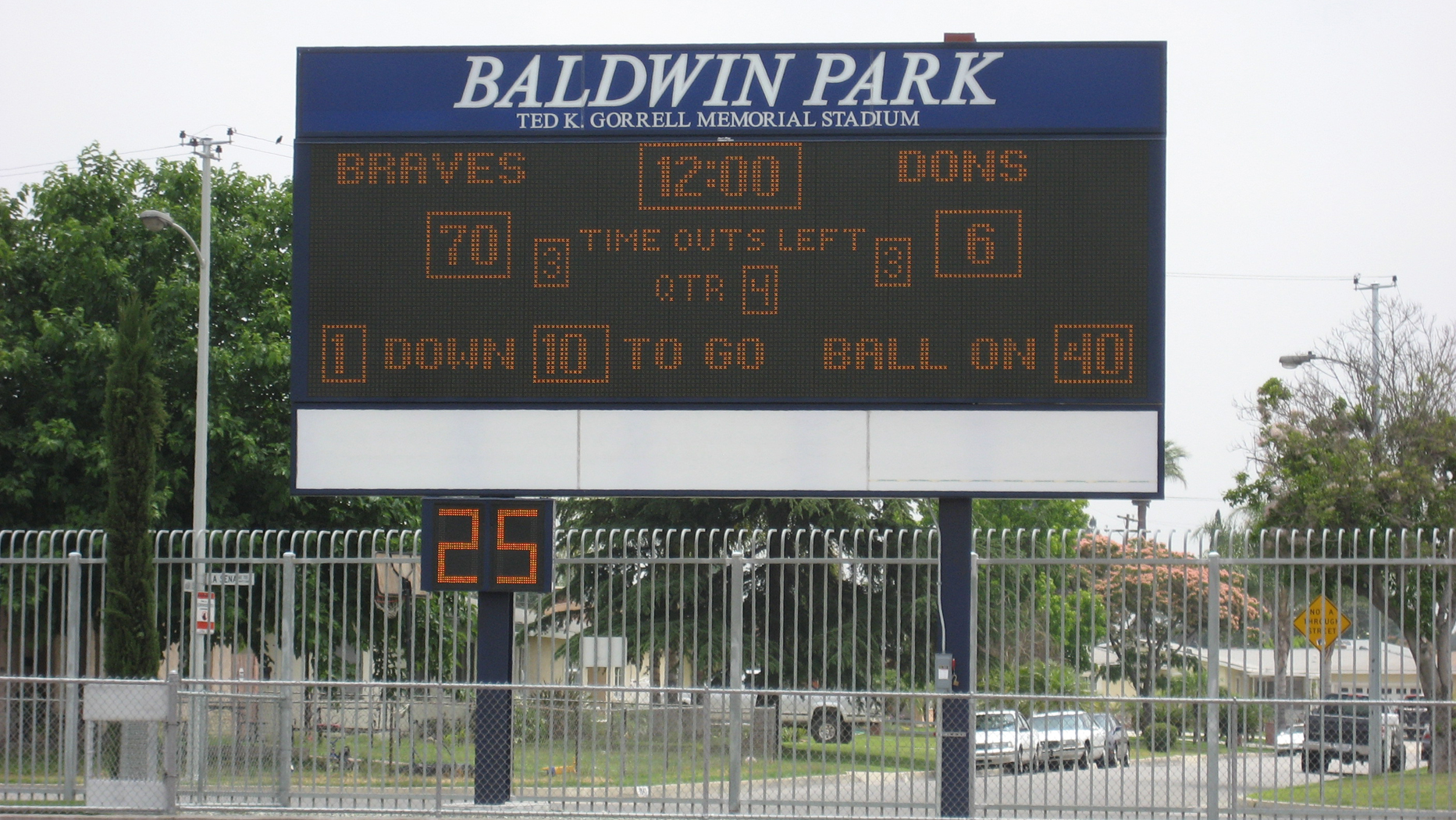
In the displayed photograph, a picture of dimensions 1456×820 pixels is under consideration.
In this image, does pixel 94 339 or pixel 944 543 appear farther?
pixel 94 339

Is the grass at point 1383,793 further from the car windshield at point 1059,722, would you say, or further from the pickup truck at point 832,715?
the pickup truck at point 832,715

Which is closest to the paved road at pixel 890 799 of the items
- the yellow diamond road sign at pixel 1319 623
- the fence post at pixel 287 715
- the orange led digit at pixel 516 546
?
the fence post at pixel 287 715

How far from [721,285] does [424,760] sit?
4026 millimetres

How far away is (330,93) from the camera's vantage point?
1127 centimetres

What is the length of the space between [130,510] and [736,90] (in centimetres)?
655

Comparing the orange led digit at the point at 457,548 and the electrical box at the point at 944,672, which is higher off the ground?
the orange led digit at the point at 457,548

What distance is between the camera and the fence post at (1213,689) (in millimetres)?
10312

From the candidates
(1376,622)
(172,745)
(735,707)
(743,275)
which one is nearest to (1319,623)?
(1376,622)

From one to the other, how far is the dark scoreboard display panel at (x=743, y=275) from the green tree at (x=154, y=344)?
1177 cm

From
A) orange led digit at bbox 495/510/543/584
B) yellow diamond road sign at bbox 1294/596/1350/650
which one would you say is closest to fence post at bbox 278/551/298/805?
orange led digit at bbox 495/510/543/584

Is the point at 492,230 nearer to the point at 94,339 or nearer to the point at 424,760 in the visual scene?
the point at 424,760

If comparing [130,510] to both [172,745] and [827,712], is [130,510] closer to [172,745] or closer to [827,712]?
[172,745]

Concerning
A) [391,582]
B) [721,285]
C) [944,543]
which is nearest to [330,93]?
[721,285]

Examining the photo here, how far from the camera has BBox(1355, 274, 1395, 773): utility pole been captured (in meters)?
10.9
